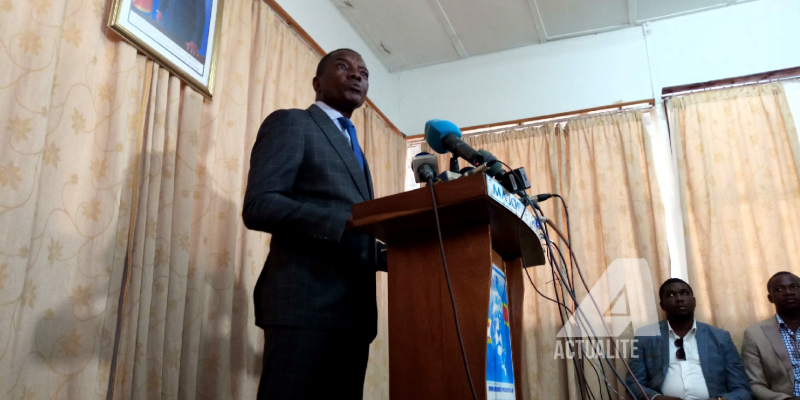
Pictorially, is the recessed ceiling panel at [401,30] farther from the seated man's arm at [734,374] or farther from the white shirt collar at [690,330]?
the seated man's arm at [734,374]

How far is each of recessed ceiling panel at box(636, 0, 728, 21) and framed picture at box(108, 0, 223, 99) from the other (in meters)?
3.05

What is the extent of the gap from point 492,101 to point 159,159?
3008 millimetres

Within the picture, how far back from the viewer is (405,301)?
107 cm

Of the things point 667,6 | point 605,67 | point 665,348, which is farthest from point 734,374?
point 667,6

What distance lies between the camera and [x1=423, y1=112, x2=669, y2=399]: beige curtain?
3727mm

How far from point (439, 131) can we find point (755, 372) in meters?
2.82

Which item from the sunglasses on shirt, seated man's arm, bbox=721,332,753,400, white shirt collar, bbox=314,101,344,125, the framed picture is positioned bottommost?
seated man's arm, bbox=721,332,753,400

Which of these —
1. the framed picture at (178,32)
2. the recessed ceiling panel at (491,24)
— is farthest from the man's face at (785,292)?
the framed picture at (178,32)

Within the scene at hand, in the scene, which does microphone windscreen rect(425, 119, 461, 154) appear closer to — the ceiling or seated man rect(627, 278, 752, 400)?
seated man rect(627, 278, 752, 400)

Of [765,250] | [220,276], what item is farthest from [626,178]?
[220,276]

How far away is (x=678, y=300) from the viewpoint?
3.38 metres

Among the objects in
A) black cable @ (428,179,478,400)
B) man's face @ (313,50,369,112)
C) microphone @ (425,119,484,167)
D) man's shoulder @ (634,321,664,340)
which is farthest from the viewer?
man's shoulder @ (634,321,664,340)

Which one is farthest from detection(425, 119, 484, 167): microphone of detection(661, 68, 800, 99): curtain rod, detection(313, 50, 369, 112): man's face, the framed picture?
detection(661, 68, 800, 99): curtain rod

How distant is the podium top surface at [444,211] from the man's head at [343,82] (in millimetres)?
647
